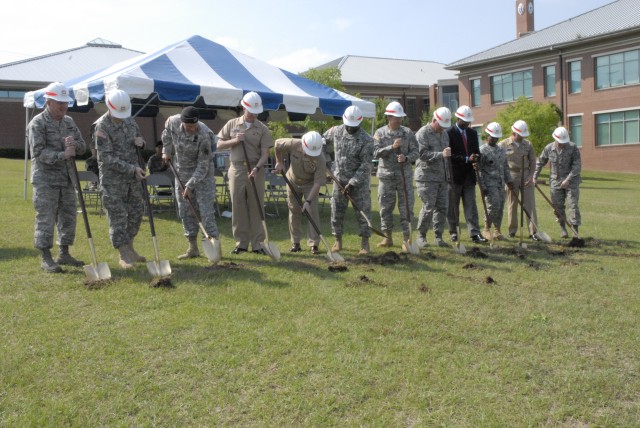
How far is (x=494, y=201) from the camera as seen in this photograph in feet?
30.2

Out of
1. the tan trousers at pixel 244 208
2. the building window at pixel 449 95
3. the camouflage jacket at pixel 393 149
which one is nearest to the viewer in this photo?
the tan trousers at pixel 244 208

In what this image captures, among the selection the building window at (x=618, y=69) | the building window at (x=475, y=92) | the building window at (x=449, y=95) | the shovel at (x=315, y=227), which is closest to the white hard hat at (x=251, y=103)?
the shovel at (x=315, y=227)

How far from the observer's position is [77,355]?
4.13 metres

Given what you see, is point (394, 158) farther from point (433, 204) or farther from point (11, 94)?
point (11, 94)

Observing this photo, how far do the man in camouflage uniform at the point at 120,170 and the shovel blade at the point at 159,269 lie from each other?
53cm

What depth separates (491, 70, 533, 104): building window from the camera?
36219 mm

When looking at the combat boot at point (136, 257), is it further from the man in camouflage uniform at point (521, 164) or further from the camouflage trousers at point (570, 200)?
the camouflage trousers at point (570, 200)

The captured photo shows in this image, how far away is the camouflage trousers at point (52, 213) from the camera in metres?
6.38

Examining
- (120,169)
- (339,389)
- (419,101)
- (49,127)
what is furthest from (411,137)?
(419,101)

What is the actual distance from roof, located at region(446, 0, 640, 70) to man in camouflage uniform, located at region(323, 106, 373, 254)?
27.5 metres

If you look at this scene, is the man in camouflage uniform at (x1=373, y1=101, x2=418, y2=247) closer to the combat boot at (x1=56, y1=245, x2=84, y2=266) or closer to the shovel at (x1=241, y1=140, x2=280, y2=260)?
the shovel at (x1=241, y1=140, x2=280, y2=260)

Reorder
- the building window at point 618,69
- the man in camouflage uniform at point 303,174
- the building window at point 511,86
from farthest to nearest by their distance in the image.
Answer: the building window at point 511,86 < the building window at point 618,69 < the man in camouflage uniform at point 303,174

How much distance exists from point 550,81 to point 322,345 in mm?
34419

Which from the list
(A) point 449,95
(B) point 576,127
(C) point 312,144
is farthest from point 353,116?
(A) point 449,95
